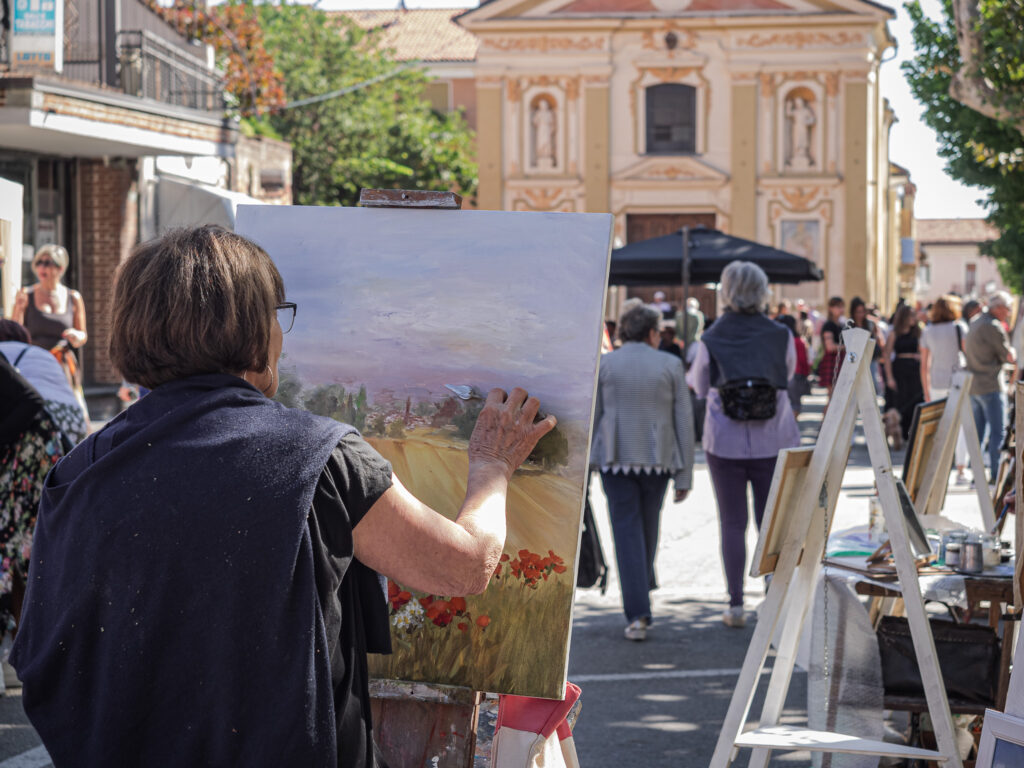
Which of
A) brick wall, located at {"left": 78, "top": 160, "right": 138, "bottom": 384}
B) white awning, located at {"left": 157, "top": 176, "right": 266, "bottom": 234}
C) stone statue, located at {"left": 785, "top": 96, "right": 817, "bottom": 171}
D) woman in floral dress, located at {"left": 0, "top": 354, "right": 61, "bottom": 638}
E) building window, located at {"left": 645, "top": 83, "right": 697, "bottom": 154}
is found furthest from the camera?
building window, located at {"left": 645, "top": 83, "right": 697, "bottom": 154}

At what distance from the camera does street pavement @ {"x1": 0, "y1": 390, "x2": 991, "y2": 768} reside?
15.7ft

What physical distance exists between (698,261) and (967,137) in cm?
619

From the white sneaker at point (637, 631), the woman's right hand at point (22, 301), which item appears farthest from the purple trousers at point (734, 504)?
the woman's right hand at point (22, 301)

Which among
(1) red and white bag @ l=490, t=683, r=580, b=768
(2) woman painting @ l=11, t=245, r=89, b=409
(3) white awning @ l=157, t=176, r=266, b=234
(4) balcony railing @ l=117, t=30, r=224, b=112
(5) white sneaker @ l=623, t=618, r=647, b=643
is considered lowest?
(5) white sneaker @ l=623, t=618, r=647, b=643

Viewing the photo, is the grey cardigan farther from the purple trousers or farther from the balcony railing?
the balcony railing

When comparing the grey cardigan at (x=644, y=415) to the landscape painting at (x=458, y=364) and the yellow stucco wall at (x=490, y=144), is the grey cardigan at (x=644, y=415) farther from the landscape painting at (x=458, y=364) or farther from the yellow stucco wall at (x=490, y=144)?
the yellow stucco wall at (x=490, y=144)

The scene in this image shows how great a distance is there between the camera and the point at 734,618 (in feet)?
21.7

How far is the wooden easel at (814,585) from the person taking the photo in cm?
373

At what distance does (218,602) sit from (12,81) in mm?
12570

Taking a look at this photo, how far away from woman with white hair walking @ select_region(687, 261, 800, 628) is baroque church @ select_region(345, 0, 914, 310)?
26992 mm

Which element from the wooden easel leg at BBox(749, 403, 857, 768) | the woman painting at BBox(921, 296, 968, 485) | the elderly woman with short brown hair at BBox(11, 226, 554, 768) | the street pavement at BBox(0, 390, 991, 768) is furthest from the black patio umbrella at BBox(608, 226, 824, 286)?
the elderly woman with short brown hair at BBox(11, 226, 554, 768)

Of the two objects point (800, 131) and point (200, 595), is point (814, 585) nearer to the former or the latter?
point (200, 595)

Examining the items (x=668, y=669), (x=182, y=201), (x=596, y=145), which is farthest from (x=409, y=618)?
(x=596, y=145)

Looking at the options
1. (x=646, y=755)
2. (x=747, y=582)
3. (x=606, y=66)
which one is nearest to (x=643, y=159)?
(x=606, y=66)
